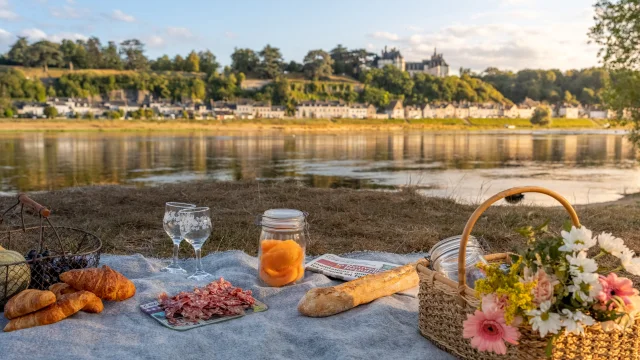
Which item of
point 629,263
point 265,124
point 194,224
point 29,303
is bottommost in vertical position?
point 29,303

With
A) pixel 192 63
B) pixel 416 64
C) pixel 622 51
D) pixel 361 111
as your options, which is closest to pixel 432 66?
pixel 416 64

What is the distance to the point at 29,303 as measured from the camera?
355cm

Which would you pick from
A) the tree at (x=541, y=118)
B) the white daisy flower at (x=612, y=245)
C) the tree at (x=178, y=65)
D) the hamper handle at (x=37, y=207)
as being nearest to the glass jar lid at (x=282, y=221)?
the hamper handle at (x=37, y=207)

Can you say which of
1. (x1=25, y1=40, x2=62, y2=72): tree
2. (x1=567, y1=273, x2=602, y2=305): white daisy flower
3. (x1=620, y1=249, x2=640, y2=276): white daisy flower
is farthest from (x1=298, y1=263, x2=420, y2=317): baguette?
(x1=25, y1=40, x2=62, y2=72): tree

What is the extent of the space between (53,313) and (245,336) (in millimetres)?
A: 1235

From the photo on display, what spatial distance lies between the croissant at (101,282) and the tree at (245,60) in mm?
165738

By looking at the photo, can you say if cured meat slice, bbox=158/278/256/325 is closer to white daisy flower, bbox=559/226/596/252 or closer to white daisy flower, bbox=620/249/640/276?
white daisy flower, bbox=559/226/596/252

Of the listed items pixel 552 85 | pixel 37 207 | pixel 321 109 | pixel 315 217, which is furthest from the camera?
pixel 552 85

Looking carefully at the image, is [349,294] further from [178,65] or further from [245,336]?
[178,65]

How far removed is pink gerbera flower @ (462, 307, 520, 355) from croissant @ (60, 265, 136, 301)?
2.49m

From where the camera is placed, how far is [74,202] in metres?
9.66

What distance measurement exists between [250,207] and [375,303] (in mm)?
5453

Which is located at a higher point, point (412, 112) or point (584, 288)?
point (412, 112)

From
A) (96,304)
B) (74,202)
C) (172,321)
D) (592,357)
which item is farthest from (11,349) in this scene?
(74,202)
